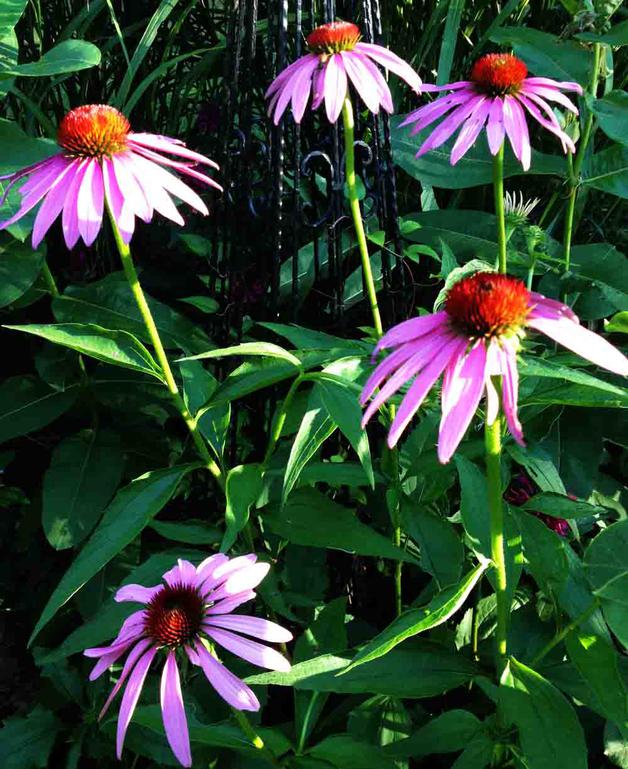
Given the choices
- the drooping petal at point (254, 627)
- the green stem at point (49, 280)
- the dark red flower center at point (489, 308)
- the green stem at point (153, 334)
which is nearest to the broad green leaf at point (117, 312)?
the green stem at point (49, 280)

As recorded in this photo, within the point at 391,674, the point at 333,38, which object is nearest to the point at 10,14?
the point at 333,38

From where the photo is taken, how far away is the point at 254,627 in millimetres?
735

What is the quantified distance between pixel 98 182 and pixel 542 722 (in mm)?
596

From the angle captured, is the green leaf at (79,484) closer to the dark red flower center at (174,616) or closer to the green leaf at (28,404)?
the green leaf at (28,404)

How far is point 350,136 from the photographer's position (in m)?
0.91

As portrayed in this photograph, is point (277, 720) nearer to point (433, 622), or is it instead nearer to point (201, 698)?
point (201, 698)

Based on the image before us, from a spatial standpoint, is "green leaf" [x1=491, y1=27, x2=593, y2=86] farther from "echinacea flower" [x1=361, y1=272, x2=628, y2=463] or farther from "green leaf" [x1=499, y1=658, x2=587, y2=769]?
"green leaf" [x1=499, y1=658, x2=587, y2=769]

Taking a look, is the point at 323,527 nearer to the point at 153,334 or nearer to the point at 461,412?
the point at 153,334

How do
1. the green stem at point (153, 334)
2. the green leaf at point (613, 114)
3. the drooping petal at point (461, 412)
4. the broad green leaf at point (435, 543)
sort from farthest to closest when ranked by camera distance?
the green leaf at point (613, 114), the broad green leaf at point (435, 543), the green stem at point (153, 334), the drooping petal at point (461, 412)

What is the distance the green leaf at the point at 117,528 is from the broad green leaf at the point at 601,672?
402mm

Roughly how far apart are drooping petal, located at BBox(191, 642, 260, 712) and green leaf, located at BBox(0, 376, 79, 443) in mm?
582

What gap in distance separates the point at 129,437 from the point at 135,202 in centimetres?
56

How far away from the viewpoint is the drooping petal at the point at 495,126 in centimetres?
86

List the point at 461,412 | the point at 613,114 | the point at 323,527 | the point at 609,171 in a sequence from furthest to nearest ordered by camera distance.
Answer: the point at 609,171
the point at 613,114
the point at 323,527
the point at 461,412
